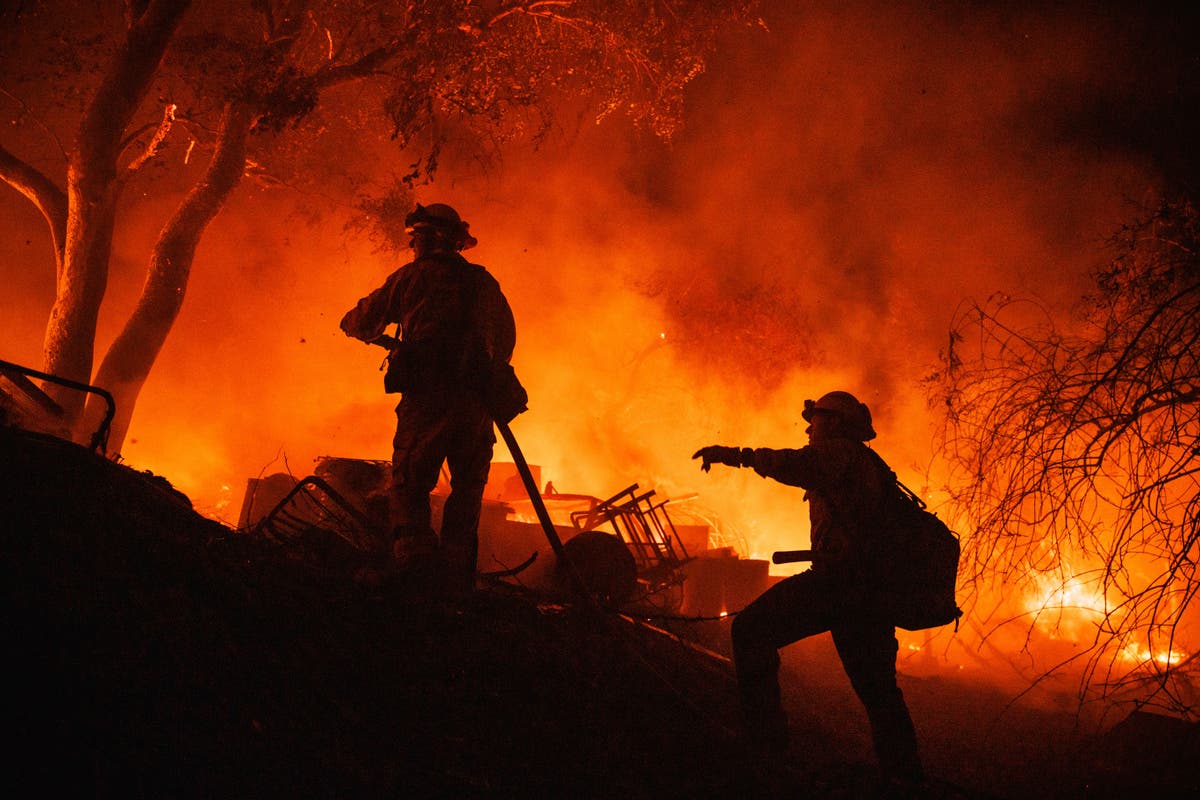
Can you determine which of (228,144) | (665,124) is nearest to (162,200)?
(228,144)

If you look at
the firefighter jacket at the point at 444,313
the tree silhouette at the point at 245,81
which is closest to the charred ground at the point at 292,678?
the firefighter jacket at the point at 444,313

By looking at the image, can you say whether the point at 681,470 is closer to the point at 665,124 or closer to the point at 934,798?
Answer: the point at 665,124

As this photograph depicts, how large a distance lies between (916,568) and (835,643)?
0.60 m

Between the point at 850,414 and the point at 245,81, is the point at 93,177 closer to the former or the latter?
the point at 245,81

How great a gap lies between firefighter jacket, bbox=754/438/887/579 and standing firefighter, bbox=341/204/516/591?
1.75m

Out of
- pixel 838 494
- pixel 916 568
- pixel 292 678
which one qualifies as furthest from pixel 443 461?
pixel 916 568

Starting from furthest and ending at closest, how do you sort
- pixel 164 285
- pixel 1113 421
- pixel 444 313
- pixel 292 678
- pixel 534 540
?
pixel 164 285 → pixel 534 540 → pixel 444 313 → pixel 1113 421 → pixel 292 678

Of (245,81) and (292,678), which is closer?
(292,678)

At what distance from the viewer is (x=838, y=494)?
388cm

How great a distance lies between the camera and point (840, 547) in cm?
378

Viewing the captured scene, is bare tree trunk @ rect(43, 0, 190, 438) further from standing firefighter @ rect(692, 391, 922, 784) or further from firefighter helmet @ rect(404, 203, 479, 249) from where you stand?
standing firefighter @ rect(692, 391, 922, 784)

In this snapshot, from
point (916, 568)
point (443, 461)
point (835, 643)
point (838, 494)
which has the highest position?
point (443, 461)

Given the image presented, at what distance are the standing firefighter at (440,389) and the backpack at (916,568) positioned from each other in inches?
92.3

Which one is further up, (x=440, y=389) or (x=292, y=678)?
(x=440, y=389)
